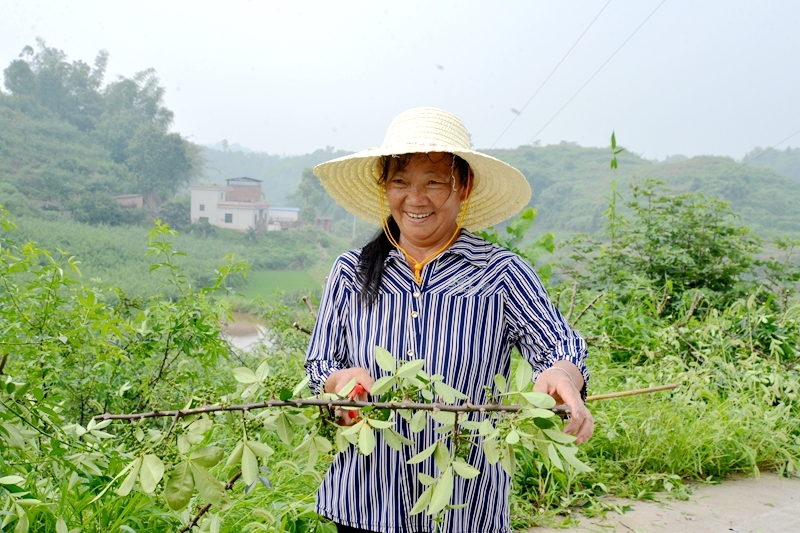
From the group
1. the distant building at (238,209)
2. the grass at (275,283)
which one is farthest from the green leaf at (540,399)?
the distant building at (238,209)

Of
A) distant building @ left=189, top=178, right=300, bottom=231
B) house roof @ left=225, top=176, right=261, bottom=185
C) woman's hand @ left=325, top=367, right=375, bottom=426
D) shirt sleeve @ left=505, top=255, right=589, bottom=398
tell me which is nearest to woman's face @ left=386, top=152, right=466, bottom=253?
shirt sleeve @ left=505, top=255, right=589, bottom=398

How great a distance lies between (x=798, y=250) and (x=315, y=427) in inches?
200

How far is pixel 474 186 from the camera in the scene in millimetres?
1464

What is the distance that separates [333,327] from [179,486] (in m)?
0.50

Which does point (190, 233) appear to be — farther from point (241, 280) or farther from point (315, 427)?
point (315, 427)

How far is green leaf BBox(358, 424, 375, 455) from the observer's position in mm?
917

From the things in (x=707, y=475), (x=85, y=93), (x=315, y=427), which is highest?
(x=85, y=93)

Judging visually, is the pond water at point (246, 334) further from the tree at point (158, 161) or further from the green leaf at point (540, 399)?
the green leaf at point (540, 399)

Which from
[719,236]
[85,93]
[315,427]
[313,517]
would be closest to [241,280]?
[313,517]

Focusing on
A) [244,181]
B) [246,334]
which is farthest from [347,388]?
[244,181]

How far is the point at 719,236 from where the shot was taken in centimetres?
489

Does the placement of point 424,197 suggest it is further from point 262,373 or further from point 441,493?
point 441,493

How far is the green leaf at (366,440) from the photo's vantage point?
0.92m

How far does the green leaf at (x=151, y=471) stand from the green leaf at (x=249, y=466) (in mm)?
107
